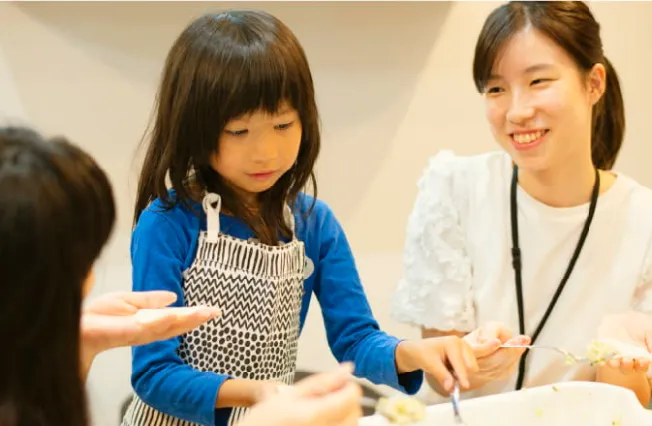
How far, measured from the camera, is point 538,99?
1275 millimetres

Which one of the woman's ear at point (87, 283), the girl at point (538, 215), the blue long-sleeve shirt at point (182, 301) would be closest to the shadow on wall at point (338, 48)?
the girl at point (538, 215)

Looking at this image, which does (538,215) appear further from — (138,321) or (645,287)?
(138,321)

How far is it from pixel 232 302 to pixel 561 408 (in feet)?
1.49

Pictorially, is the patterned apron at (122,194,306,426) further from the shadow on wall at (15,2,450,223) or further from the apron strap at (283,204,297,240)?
the shadow on wall at (15,2,450,223)

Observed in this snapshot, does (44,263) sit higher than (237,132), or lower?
lower

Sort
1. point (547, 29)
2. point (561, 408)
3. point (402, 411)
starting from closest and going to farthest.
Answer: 1. point (402, 411)
2. point (561, 408)
3. point (547, 29)

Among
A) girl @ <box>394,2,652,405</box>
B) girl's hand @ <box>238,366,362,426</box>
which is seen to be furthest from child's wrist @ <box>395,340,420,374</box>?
girl's hand @ <box>238,366,362,426</box>

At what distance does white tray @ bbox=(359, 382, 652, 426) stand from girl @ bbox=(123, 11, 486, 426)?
62 millimetres

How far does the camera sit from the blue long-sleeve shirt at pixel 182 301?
3.15 feet

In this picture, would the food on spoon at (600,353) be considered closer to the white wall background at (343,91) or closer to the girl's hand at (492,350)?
the girl's hand at (492,350)

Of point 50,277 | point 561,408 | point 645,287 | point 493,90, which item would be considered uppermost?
point 493,90

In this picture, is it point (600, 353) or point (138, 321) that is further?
point (600, 353)

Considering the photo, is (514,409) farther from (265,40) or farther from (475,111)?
(475,111)

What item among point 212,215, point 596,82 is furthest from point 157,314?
point 596,82
